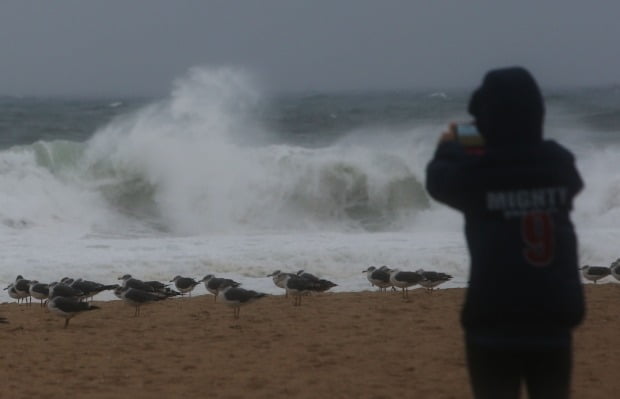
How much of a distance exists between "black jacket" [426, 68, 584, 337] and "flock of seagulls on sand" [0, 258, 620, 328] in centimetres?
734

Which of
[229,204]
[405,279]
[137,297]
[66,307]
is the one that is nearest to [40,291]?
[137,297]

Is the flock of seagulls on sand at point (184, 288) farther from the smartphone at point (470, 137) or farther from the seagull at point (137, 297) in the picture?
the smartphone at point (470, 137)

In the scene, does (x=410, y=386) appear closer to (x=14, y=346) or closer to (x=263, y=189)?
(x=14, y=346)

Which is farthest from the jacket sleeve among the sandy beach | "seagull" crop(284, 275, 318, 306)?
"seagull" crop(284, 275, 318, 306)

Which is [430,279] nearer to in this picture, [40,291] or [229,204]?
[40,291]

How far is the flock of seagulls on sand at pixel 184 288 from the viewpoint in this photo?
10.9m

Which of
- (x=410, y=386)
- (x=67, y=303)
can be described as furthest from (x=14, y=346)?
(x=410, y=386)

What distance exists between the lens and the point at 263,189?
2595 cm

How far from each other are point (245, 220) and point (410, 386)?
16988 millimetres

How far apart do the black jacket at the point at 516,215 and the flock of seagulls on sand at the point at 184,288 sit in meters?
7.34

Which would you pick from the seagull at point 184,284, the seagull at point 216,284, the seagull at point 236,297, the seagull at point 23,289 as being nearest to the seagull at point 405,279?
the seagull at point 216,284

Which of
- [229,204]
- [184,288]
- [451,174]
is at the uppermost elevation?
[229,204]

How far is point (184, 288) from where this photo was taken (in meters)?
12.7

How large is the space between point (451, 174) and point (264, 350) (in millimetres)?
5423
